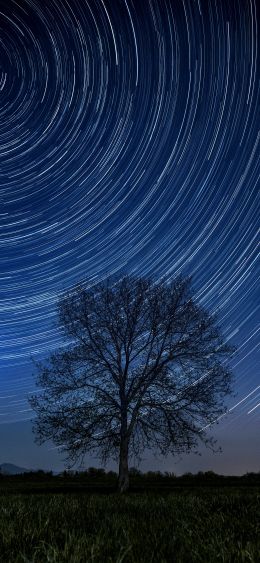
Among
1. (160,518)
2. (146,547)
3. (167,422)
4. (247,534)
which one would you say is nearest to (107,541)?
(146,547)

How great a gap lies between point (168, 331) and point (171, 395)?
354cm

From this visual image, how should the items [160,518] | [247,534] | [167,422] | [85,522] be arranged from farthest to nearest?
[167,422]
[160,518]
[85,522]
[247,534]

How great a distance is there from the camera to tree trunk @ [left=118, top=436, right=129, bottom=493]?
26.3 meters

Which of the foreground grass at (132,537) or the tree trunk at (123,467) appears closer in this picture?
the foreground grass at (132,537)

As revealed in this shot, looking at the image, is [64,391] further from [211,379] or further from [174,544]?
[174,544]

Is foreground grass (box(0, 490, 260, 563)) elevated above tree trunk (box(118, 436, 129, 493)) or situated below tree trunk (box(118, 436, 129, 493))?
above

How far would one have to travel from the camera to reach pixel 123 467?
88.3 ft

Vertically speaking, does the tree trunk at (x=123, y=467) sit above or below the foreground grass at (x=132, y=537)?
below

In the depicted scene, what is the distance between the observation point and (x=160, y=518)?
24.0ft

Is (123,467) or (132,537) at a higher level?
(132,537)

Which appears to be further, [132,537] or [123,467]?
[123,467]

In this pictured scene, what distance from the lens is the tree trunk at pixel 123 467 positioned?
26297 millimetres

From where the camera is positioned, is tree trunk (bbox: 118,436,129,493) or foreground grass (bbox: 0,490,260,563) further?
tree trunk (bbox: 118,436,129,493)

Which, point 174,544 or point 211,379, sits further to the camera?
point 211,379
